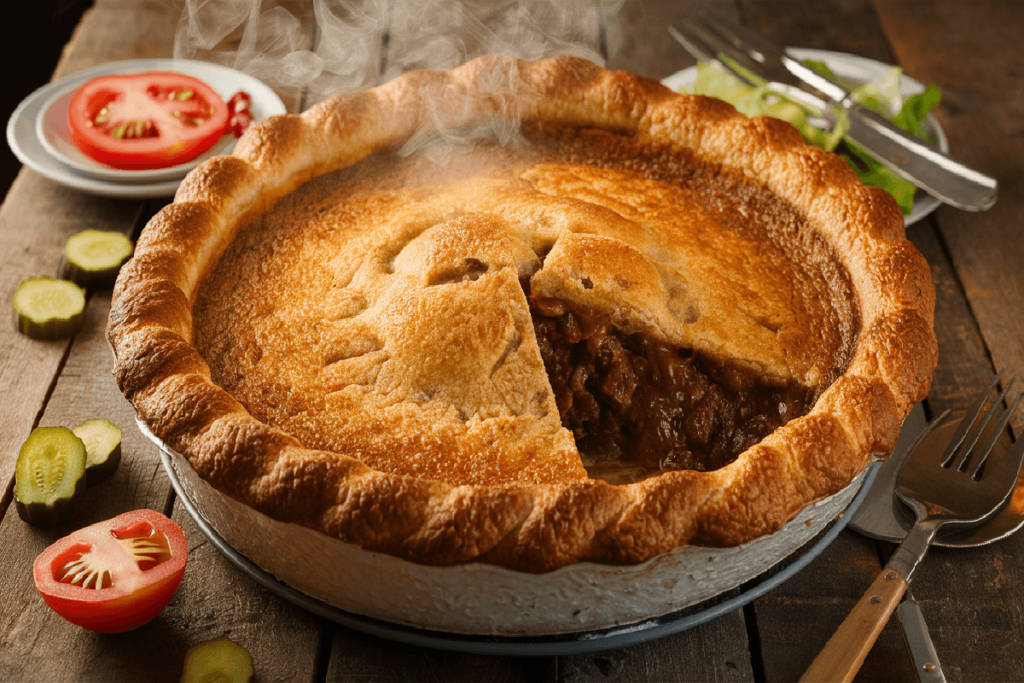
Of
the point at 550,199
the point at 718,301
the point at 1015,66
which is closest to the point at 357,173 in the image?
the point at 550,199

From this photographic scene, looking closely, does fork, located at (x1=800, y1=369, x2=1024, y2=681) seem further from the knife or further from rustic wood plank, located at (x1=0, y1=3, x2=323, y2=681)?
rustic wood plank, located at (x1=0, y1=3, x2=323, y2=681)

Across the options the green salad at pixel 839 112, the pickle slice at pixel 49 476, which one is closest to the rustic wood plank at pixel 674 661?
the pickle slice at pixel 49 476

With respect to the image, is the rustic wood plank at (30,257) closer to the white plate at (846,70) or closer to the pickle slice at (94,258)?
the pickle slice at (94,258)

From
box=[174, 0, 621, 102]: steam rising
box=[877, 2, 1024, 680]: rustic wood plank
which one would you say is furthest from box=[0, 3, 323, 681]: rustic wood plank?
box=[877, 2, 1024, 680]: rustic wood plank

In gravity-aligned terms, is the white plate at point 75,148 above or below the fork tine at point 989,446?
below

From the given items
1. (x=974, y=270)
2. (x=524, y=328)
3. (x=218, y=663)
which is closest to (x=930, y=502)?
(x=524, y=328)

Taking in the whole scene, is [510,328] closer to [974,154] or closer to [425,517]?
[425,517]
